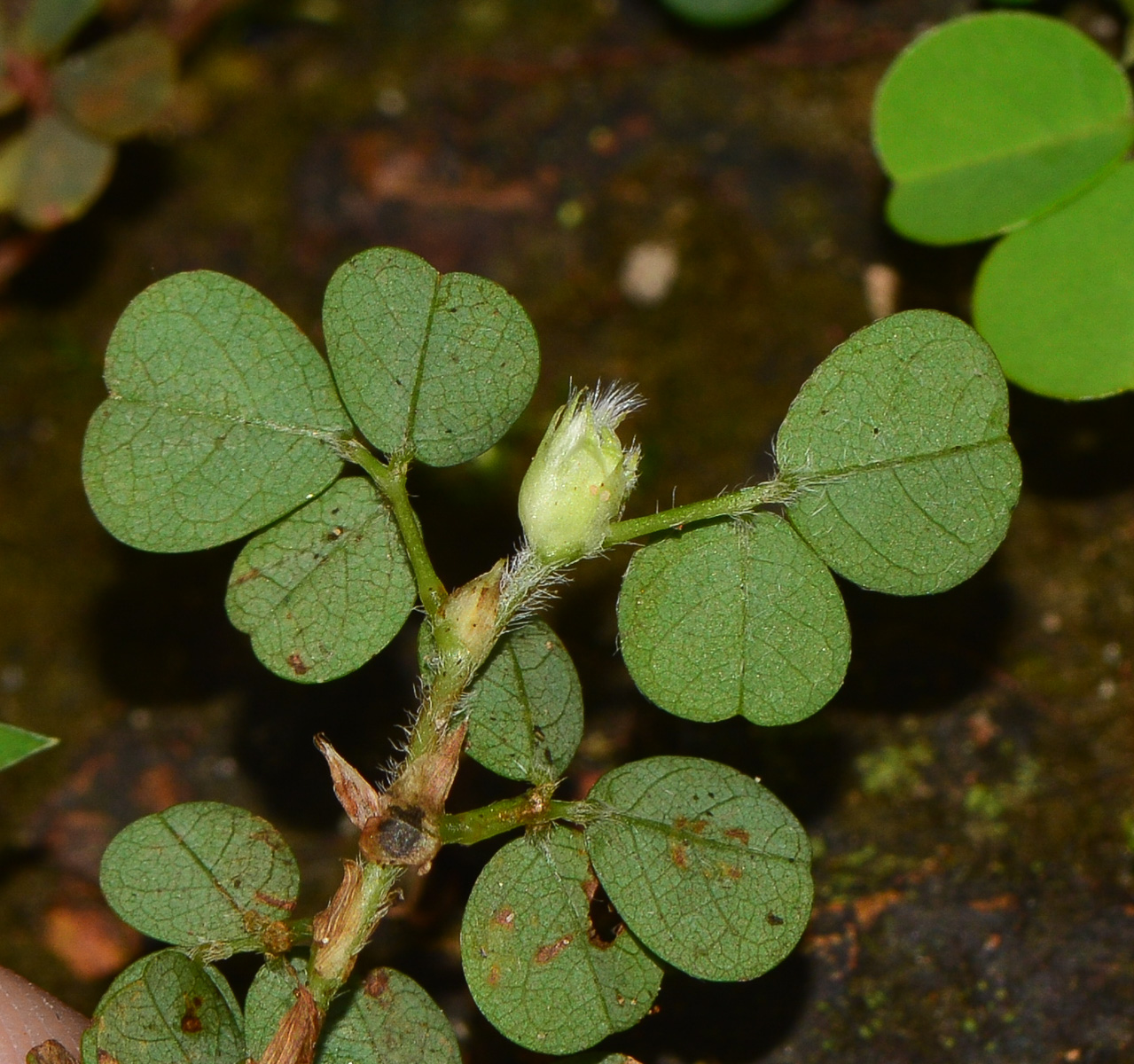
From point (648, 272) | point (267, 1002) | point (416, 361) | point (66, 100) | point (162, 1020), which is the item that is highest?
point (66, 100)

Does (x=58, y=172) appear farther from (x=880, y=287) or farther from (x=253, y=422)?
(x=880, y=287)

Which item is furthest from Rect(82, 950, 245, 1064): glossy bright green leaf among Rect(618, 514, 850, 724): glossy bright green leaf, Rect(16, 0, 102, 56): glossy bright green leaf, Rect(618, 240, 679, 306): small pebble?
Rect(16, 0, 102, 56): glossy bright green leaf

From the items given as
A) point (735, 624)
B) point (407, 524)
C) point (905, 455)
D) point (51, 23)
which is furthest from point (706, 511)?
point (51, 23)

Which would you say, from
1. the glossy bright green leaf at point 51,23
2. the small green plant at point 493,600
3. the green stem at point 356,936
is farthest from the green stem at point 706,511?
the glossy bright green leaf at point 51,23

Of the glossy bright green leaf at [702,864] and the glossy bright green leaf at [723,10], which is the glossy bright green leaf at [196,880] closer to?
the glossy bright green leaf at [702,864]

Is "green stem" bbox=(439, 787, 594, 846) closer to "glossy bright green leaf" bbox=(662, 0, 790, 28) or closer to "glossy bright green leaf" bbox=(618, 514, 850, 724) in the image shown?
"glossy bright green leaf" bbox=(618, 514, 850, 724)

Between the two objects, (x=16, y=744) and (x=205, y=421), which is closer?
(x=205, y=421)

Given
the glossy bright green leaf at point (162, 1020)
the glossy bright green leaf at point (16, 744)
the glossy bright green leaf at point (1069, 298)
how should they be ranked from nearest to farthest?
the glossy bright green leaf at point (162, 1020), the glossy bright green leaf at point (16, 744), the glossy bright green leaf at point (1069, 298)
